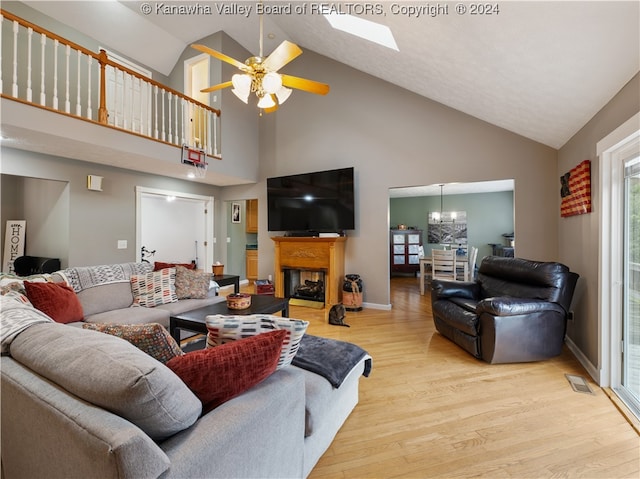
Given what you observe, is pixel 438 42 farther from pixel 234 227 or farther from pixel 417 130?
pixel 234 227

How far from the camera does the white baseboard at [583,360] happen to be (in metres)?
2.34

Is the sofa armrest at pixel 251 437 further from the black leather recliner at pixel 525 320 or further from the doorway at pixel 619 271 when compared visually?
the doorway at pixel 619 271

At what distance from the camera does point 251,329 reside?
1.27 m

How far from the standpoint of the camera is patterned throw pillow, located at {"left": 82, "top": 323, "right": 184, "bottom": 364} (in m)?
1.10

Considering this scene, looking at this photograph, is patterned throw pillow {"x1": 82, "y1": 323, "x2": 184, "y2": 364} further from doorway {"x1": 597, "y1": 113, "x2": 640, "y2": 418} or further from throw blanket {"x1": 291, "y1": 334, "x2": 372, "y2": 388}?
doorway {"x1": 597, "y1": 113, "x2": 640, "y2": 418}

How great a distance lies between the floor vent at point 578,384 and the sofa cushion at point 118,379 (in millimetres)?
2772

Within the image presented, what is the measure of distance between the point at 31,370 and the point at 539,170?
469cm

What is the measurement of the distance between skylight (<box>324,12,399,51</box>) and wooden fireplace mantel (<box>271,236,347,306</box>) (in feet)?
8.64

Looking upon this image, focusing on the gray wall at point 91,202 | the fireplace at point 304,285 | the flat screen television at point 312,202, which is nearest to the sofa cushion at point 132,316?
the gray wall at point 91,202

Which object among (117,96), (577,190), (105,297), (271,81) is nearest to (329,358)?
(271,81)

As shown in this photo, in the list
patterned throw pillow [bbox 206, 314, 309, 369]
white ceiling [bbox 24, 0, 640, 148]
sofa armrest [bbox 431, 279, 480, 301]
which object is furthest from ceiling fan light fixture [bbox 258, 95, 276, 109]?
sofa armrest [bbox 431, 279, 480, 301]

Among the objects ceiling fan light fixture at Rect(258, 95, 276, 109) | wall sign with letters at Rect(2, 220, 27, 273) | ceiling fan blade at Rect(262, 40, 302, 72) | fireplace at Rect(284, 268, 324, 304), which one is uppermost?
ceiling fan blade at Rect(262, 40, 302, 72)

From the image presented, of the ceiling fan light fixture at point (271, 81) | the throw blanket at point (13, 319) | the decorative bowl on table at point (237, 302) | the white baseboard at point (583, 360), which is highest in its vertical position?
the ceiling fan light fixture at point (271, 81)

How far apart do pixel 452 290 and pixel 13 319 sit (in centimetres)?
360
